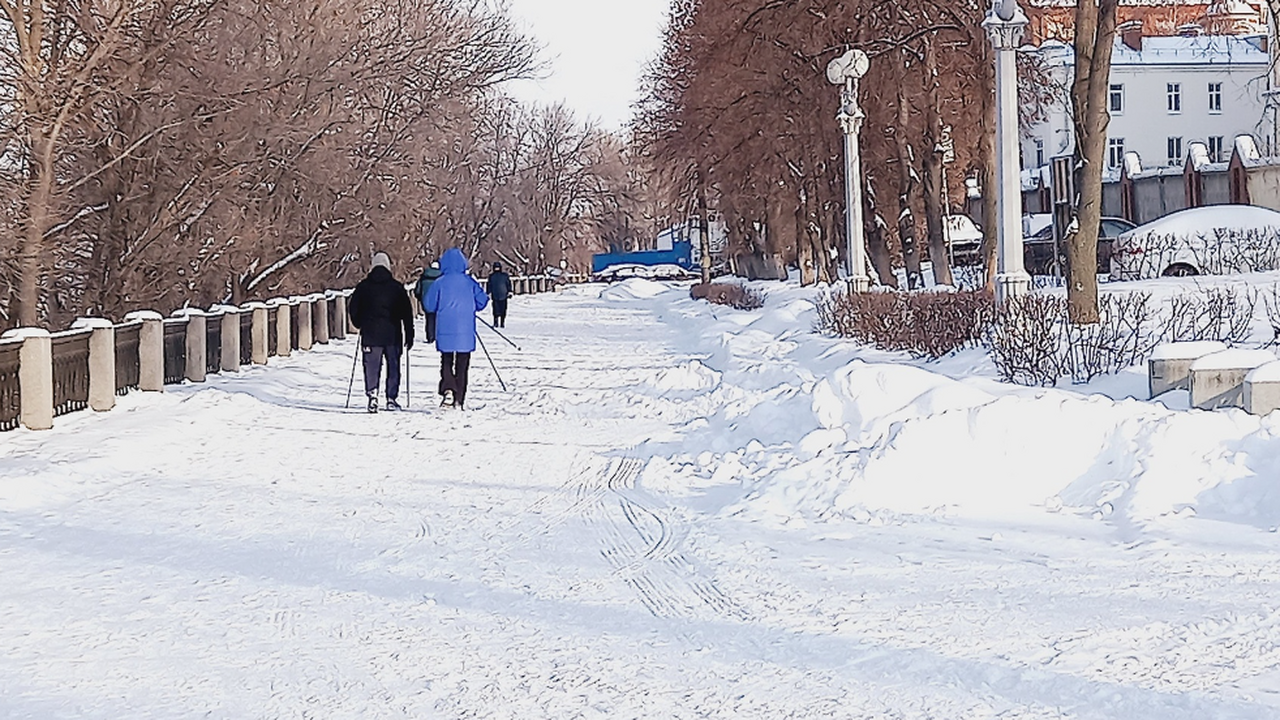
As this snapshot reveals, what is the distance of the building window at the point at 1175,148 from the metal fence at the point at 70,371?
7748 centimetres

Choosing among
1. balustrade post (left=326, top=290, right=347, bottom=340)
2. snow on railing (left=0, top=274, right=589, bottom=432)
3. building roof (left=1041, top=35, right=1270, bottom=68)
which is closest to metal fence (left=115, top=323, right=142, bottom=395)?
snow on railing (left=0, top=274, right=589, bottom=432)

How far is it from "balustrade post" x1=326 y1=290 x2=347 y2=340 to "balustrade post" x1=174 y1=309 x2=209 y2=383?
13003 millimetres

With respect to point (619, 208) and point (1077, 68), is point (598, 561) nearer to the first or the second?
point (1077, 68)

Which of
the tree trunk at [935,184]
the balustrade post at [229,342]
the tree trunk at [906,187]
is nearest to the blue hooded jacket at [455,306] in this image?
the balustrade post at [229,342]

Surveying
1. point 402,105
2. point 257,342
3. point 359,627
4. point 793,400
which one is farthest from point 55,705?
point 402,105

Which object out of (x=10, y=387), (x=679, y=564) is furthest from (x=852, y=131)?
(x=679, y=564)

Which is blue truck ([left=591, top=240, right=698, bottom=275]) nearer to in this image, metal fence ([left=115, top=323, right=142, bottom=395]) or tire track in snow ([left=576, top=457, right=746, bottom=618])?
metal fence ([left=115, top=323, right=142, bottom=395])

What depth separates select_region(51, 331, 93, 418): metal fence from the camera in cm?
1697

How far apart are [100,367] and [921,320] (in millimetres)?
9592

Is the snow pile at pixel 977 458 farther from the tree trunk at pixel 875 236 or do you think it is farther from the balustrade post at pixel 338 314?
the balustrade post at pixel 338 314

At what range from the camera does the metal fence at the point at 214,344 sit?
2473cm

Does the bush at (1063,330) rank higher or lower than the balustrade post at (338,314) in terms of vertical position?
lower

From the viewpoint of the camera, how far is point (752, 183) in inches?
1806

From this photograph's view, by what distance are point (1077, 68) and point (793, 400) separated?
8.11m
